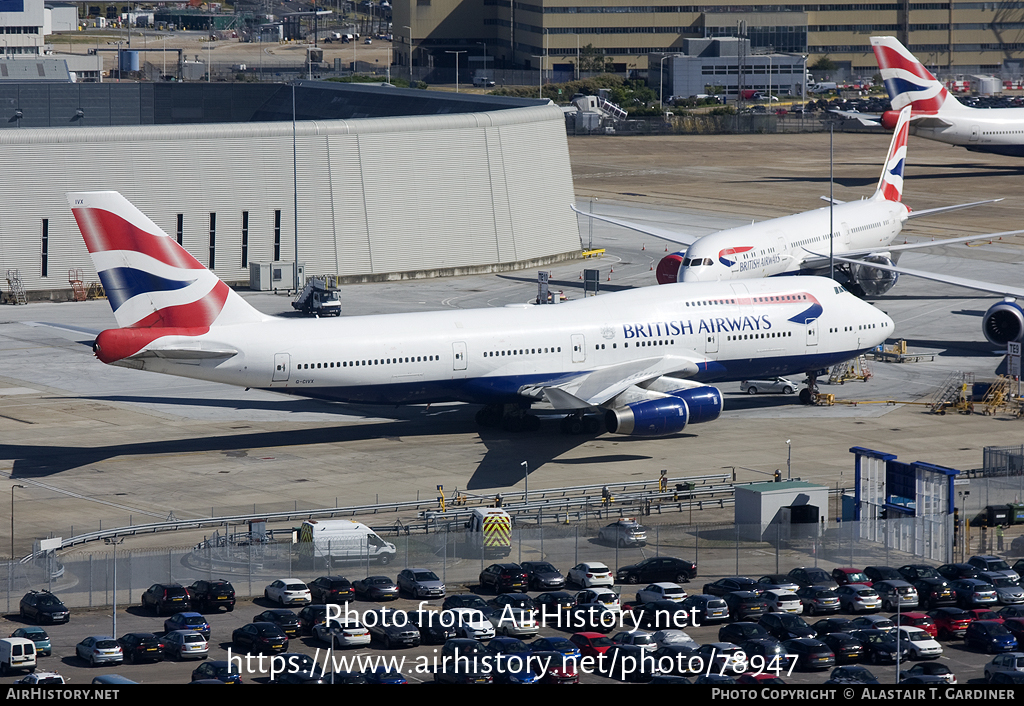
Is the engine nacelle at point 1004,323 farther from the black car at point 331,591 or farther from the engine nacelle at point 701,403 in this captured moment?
the black car at point 331,591

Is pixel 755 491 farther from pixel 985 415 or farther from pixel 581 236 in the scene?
pixel 581 236

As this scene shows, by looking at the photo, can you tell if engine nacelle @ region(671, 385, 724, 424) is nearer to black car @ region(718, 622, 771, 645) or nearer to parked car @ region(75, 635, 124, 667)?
black car @ region(718, 622, 771, 645)

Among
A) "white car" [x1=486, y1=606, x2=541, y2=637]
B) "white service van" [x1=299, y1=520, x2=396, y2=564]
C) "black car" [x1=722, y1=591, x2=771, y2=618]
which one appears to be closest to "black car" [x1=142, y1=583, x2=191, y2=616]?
"white service van" [x1=299, y1=520, x2=396, y2=564]

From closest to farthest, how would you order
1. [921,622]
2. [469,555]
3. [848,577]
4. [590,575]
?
[921,622] → [590,575] → [848,577] → [469,555]

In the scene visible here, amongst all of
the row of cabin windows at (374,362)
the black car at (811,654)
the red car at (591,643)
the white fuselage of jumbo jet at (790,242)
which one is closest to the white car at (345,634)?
the red car at (591,643)

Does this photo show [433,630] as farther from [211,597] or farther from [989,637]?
[989,637]

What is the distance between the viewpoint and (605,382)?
63.7m

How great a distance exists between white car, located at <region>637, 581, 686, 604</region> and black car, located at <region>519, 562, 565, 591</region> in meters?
2.78

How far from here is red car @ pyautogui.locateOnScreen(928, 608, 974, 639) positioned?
41.4m

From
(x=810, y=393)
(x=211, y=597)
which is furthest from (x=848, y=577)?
(x=810, y=393)

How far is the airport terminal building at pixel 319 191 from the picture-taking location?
97125 mm

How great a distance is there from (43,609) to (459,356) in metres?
24.5

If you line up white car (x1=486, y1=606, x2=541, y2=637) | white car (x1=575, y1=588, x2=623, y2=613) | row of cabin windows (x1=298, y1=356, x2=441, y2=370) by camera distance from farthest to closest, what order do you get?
row of cabin windows (x1=298, y1=356, x2=441, y2=370), white car (x1=575, y1=588, x2=623, y2=613), white car (x1=486, y1=606, x2=541, y2=637)

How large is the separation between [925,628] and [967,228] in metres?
90.3
